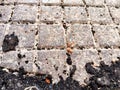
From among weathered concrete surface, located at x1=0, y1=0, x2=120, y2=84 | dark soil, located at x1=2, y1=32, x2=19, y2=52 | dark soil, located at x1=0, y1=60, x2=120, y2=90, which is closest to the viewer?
dark soil, located at x1=0, y1=60, x2=120, y2=90

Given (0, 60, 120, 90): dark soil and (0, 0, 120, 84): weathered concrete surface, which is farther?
(0, 0, 120, 84): weathered concrete surface

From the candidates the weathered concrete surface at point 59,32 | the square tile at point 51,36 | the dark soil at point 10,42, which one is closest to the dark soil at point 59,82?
the weathered concrete surface at point 59,32

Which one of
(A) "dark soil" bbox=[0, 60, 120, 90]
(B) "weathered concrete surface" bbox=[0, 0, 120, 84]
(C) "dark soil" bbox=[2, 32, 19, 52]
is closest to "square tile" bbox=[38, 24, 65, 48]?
(B) "weathered concrete surface" bbox=[0, 0, 120, 84]

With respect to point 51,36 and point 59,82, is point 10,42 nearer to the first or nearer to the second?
point 51,36

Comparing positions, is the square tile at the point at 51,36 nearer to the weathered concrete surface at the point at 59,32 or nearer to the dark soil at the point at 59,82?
the weathered concrete surface at the point at 59,32

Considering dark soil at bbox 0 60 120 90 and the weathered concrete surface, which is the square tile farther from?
dark soil at bbox 0 60 120 90

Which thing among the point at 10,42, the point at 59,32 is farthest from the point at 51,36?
the point at 10,42
